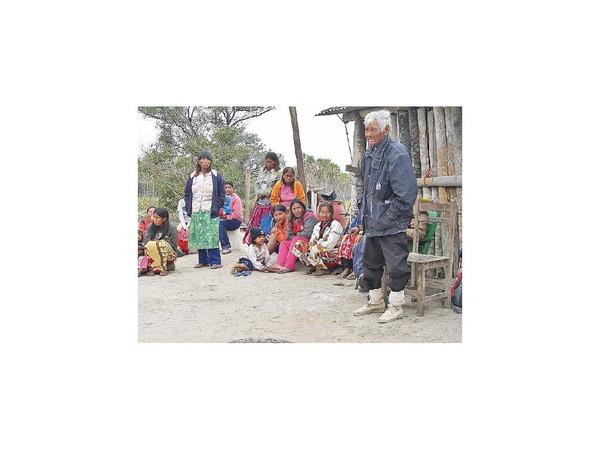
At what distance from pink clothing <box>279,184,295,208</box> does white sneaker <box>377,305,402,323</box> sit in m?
1.83

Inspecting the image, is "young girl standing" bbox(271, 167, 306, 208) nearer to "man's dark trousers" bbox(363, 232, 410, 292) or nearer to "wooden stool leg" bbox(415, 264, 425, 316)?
"man's dark trousers" bbox(363, 232, 410, 292)

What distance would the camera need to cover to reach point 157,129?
479cm

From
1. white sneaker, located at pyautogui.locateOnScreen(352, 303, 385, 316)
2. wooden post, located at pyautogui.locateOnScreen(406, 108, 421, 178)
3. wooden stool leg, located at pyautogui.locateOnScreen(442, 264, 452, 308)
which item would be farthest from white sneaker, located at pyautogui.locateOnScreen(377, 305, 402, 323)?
wooden post, located at pyautogui.locateOnScreen(406, 108, 421, 178)

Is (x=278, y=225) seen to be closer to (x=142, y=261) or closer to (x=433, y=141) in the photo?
(x=142, y=261)

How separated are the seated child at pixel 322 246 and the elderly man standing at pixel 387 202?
98 centimetres

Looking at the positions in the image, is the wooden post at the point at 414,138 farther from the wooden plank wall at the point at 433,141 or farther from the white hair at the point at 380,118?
the white hair at the point at 380,118

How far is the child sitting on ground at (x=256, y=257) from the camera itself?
5445 mm

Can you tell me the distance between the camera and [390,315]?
4.57m

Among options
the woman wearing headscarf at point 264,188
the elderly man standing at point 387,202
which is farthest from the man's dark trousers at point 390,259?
the woman wearing headscarf at point 264,188

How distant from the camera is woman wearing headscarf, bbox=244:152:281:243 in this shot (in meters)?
5.49

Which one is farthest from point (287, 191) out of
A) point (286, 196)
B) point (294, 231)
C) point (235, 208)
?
point (235, 208)

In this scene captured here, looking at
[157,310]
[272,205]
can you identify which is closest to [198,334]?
[157,310]

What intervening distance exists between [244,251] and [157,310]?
1.18 meters

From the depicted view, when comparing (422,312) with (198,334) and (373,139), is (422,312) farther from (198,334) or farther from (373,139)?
(198,334)
